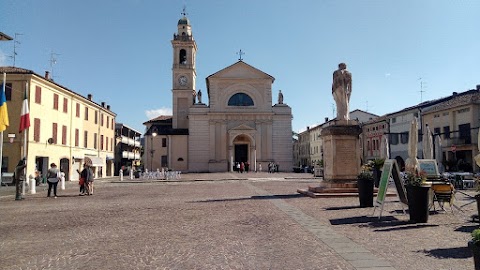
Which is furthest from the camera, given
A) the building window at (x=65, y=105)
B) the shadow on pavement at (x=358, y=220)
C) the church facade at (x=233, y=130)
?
the church facade at (x=233, y=130)

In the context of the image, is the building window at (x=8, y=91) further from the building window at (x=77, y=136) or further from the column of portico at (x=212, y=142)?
the column of portico at (x=212, y=142)

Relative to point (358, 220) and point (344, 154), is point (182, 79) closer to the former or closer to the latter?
point (344, 154)

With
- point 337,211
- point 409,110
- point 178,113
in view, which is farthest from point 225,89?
point 337,211

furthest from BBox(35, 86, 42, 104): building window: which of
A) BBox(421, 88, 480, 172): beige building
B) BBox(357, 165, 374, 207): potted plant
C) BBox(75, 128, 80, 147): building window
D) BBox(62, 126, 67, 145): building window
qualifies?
BBox(421, 88, 480, 172): beige building

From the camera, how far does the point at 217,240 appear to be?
711 centimetres

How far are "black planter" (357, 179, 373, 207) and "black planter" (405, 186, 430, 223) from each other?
9.33ft

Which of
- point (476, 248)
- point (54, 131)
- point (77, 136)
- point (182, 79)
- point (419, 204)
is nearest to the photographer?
point (476, 248)

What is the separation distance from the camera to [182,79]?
199 ft

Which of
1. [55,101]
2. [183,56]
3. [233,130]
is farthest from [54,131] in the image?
[183,56]

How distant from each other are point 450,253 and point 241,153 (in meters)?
51.7

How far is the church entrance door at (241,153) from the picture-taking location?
5731 centimetres

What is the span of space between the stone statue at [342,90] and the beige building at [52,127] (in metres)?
17.7

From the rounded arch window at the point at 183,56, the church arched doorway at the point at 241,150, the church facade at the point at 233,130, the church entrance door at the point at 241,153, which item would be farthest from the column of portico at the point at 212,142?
the rounded arch window at the point at 183,56

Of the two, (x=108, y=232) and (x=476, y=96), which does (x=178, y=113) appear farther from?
(x=108, y=232)
